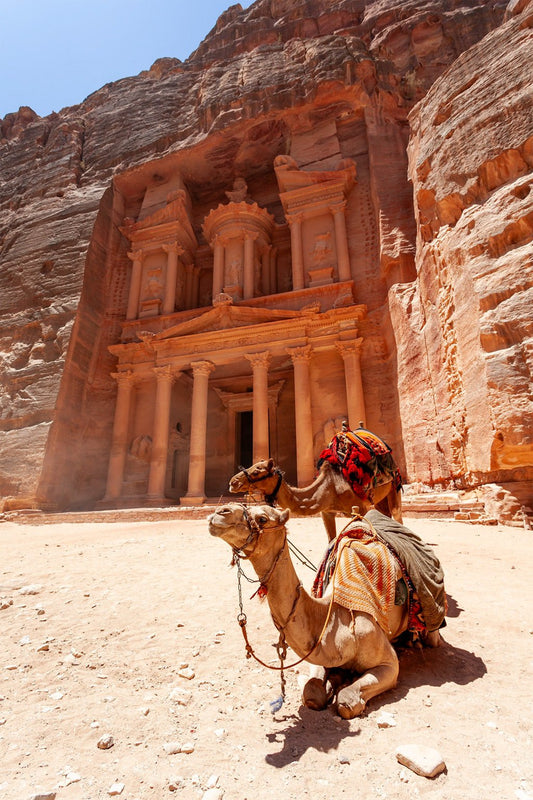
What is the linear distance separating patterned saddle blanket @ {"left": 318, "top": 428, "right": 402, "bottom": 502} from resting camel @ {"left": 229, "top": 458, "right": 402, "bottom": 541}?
7 cm

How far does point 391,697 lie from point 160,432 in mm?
16862

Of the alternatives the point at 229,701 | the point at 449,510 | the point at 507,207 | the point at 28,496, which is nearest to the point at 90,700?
the point at 229,701

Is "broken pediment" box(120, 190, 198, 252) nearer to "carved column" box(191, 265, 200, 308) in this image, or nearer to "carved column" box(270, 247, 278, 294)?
"carved column" box(191, 265, 200, 308)

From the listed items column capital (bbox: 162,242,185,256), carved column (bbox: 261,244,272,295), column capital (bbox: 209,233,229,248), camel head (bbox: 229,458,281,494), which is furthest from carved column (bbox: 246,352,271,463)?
camel head (bbox: 229,458,281,494)

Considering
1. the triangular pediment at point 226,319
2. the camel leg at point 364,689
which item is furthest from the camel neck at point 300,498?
the triangular pediment at point 226,319

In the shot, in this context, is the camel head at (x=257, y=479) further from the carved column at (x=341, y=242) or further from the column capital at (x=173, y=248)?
the column capital at (x=173, y=248)

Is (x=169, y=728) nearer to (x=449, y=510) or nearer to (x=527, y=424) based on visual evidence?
(x=527, y=424)

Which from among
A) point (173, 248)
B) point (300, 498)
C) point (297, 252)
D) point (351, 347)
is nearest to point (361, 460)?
point (300, 498)

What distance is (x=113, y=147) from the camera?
86.7ft

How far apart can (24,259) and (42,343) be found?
6189 mm

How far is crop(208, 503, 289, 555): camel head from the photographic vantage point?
220cm

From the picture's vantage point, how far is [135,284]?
2283 cm

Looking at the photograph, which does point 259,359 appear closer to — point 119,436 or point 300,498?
point 119,436

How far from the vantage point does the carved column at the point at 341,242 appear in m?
18.9
